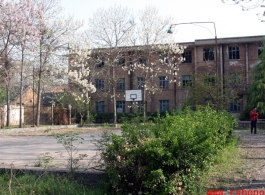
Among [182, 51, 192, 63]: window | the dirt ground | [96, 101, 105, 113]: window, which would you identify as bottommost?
the dirt ground

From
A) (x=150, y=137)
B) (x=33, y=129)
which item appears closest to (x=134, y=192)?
(x=150, y=137)

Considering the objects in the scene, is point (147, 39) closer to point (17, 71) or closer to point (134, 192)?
point (17, 71)

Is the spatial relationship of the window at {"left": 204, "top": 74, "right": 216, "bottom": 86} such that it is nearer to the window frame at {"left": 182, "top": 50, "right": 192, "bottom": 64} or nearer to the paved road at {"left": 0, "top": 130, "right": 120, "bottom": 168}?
the paved road at {"left": 0, "top": 130, "right": 120, "bottom": 168}

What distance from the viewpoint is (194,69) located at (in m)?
43.0

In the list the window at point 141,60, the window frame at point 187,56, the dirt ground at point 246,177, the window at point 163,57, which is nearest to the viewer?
the dirt ground at point 246,177

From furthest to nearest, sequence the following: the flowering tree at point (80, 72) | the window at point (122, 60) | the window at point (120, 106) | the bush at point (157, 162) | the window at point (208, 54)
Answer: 1. the window at point (120, 106)
2. the window at point (208, 54)
3. the window at point (122, 60)
4. the flowering tree at point (80, 72)
5. the bush at point (157, 162)

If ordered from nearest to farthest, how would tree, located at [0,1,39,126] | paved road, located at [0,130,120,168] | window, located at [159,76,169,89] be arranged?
paved road, located at [0,130,120,168] → tree, located at [0,1,39,126] → window, located at [159,76,169,89]

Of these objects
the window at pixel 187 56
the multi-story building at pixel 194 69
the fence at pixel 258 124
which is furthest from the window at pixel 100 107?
the fence at pixel 258 124

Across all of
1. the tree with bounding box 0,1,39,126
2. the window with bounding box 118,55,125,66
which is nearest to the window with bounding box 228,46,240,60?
the window with bounding box 118,55,125,66

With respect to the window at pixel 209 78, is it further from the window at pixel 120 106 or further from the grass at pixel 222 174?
the window at pixel 120 106

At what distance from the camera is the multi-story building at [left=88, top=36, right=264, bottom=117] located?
40969mm

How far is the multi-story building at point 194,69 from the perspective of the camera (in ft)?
134

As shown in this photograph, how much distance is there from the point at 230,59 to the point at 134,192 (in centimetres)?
3812

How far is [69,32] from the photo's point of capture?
29.8 m
